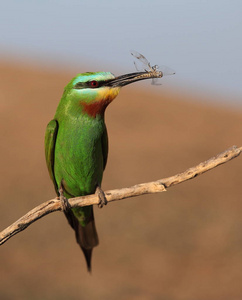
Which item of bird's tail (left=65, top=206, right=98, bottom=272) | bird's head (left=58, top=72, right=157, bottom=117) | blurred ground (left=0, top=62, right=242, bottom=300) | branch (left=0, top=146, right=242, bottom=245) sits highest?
bird's head (left=58, top=72, right=157, bottom=117)

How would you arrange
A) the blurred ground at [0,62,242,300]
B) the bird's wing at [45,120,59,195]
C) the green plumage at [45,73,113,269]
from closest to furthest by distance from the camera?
the green plumage at [45,73,113,269] < the bird's wing at [45,120,59,195] < the blurred ground at [0,62,242,300]

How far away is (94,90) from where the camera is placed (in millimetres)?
3977

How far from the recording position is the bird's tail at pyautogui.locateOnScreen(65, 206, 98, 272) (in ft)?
17.1

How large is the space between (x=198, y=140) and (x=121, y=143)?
350 centimetres

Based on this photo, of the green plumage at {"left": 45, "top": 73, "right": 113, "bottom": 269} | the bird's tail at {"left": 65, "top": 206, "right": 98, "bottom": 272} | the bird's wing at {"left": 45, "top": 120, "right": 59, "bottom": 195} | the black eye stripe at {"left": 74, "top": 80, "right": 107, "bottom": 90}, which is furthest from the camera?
the bird's tail at {"left": 65, "top": 206, "right": 98, "bottom": 272}

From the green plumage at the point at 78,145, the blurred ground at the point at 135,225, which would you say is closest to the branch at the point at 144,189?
the green plumage at the point at 78,145

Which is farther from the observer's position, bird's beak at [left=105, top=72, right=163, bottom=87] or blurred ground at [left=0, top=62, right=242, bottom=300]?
blurred ground at [left=0, top=62, right=242, bottom=300]

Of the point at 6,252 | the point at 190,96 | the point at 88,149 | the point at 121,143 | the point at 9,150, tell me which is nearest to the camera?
the point at 88,149

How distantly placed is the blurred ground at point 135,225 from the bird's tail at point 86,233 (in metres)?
8.58

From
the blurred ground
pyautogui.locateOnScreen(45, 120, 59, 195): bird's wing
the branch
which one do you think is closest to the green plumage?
pyautogui.locateOnScreen(45, 120, 59, 195): bird's wing

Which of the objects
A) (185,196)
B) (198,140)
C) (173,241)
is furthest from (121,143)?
(173,241)

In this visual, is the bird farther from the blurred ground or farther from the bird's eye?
the blurred ground

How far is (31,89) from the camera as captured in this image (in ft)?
95.6

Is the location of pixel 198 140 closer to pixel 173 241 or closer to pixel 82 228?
pixel 173 241
